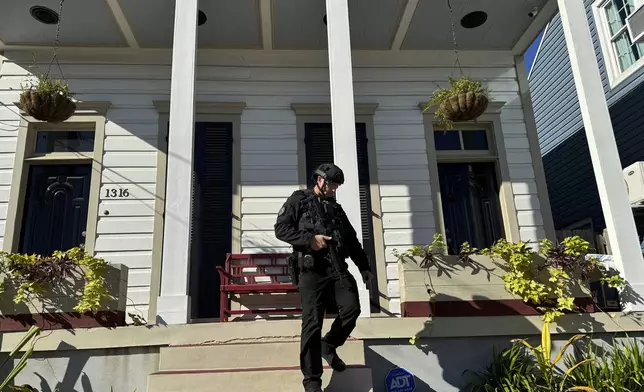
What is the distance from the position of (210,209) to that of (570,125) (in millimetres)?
7417

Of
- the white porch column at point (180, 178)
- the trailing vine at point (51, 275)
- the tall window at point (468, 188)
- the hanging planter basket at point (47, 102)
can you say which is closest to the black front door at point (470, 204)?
the tall window at point (468, 188)

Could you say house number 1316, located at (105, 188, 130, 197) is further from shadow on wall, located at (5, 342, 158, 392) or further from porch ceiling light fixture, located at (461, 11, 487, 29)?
porch ceiling light fixture, located at (461, 11, 487, 29)

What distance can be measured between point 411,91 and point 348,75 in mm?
2318

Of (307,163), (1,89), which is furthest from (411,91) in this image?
(1,89)

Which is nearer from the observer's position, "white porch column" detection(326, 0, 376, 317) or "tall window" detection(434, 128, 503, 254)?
"white porch column" detection(326, 0, 376, 317)

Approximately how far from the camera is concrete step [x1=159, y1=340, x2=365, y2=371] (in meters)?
3.57

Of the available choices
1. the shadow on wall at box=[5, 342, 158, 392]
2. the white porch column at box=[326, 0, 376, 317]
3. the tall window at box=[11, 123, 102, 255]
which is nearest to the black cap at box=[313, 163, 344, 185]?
the white porch column at box=[326, 0, 376, 317]

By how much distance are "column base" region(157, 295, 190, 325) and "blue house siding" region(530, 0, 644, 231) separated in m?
7.44

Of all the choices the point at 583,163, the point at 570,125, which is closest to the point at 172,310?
the point at 583,163

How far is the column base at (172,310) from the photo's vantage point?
12.9 feet

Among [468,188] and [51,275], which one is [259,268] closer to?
[51,275]

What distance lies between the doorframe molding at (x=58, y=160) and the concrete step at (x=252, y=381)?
3078 millimetres

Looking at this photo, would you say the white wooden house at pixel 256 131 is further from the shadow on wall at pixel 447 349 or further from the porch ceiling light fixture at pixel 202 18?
the shadow on wall at pixel 447 349

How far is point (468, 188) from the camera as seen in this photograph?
6574 millimetres
